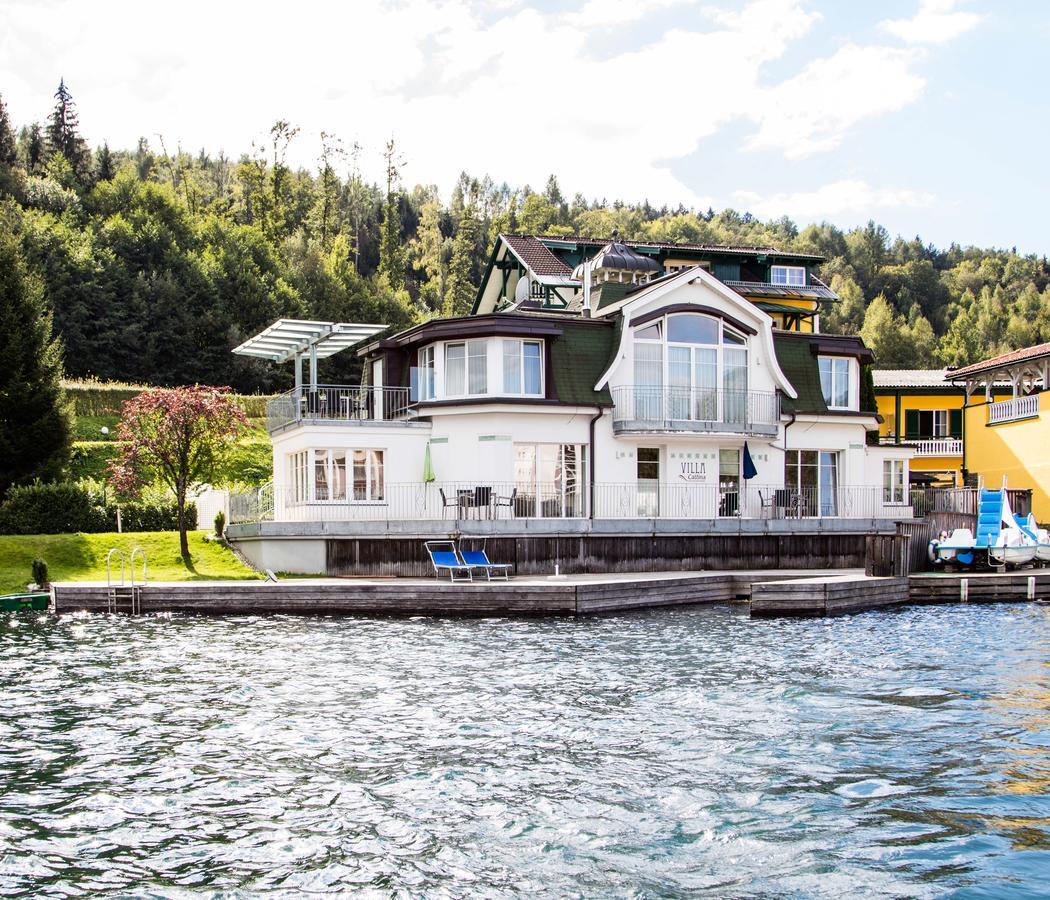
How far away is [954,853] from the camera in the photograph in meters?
9.94

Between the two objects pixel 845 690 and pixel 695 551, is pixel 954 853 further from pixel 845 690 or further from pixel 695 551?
pixel 695 551

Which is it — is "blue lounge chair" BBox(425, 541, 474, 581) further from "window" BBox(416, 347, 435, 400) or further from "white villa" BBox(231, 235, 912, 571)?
"window" BBox(416, 347, 435, 400)

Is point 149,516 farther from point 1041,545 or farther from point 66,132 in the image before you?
point 66,132

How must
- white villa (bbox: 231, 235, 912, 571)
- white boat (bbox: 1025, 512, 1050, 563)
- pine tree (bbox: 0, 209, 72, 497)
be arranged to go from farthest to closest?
pine tree (bbox: 0, 209, 72, 497) < white boat (bbox: 1025, 512, 1050, 563) < white villa (bbox: 231, 235, 912, 571)

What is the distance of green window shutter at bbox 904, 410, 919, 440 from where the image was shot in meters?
60.2

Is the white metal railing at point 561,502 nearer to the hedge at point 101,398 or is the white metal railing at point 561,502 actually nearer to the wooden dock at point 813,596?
the wooden dock at point 813,596

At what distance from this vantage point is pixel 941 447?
58.3 metres

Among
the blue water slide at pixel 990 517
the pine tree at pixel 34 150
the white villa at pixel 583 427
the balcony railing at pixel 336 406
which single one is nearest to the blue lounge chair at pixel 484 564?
the white villa at pixel 583 427

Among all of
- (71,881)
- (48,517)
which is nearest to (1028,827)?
(71,881)

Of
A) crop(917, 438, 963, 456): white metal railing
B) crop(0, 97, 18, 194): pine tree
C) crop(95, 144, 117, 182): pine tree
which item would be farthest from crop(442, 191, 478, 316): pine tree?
crop(917, 438, 963, 456): white metal railing

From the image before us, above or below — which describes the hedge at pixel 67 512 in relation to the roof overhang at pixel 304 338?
below

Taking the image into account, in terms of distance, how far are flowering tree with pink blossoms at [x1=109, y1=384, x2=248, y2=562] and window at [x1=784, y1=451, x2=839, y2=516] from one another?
18862mm

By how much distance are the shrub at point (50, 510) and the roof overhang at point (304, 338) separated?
23.3 ft

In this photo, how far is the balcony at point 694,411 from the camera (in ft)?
117
